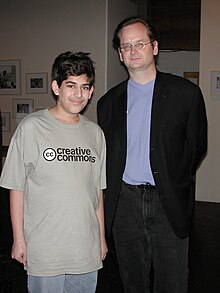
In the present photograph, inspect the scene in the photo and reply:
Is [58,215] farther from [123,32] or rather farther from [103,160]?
[123,32]

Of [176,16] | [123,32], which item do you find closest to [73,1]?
[176,16]

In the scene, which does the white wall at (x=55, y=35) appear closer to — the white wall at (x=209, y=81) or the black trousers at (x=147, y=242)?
the white wall at (x=209, y=81)

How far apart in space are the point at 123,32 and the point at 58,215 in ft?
2.95

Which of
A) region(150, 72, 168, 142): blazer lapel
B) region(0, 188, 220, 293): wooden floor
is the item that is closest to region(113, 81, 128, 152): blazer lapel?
region(150, 72, 168, 142): blazer lapel

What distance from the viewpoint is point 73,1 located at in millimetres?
5363

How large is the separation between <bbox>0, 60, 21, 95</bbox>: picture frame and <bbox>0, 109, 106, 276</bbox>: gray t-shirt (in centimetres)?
426

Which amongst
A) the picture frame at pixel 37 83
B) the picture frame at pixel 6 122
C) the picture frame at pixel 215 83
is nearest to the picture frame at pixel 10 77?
the picture frame at pixel 37 83

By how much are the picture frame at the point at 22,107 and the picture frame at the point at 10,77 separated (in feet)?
0.45

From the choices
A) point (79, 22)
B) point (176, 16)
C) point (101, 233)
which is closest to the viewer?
point (101, 233)

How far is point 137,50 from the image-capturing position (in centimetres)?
189

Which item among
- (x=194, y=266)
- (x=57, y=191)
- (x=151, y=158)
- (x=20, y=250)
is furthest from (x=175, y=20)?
(x=20, y=250)

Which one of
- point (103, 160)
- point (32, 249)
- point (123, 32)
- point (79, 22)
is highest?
point (79, 22)

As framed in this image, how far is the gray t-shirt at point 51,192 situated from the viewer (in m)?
1.58

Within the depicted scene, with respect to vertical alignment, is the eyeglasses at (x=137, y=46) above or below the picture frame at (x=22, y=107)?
above
